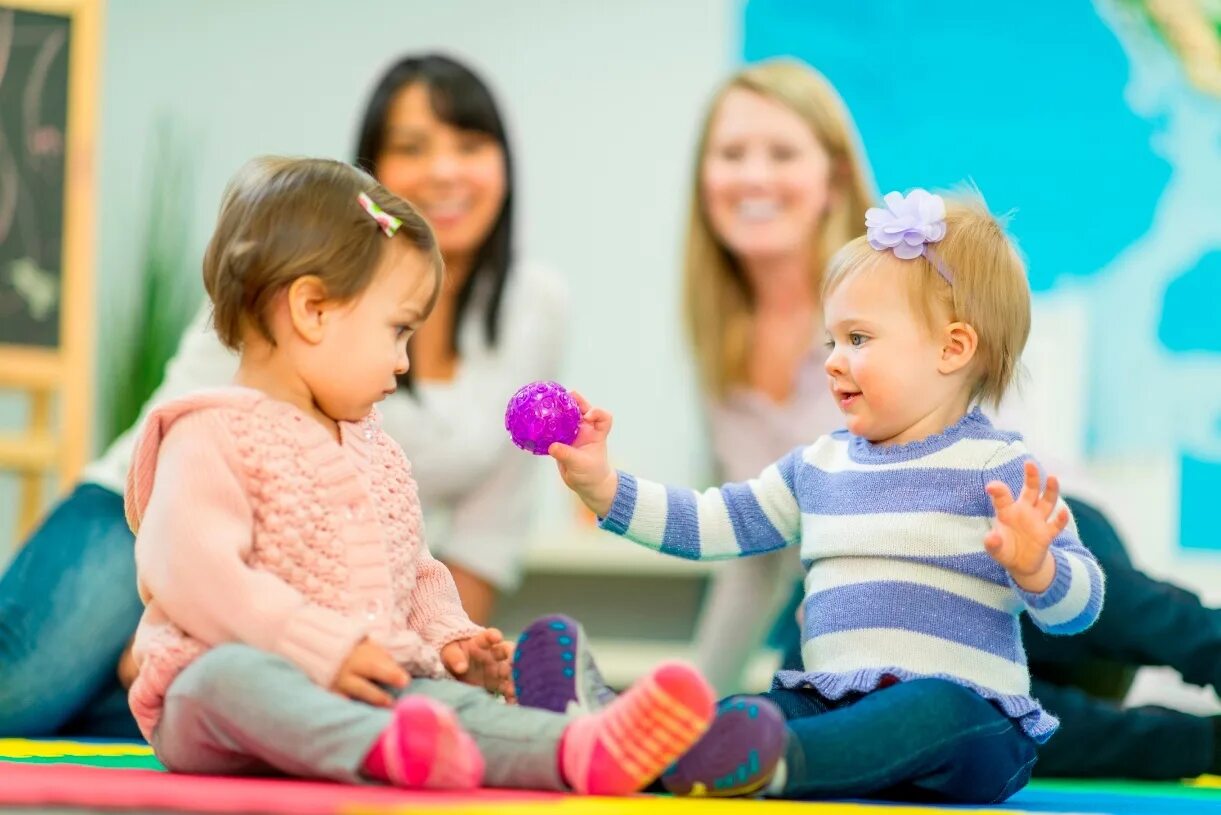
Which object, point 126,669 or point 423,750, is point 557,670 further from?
point 126,669

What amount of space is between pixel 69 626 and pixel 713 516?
1035 millimetres

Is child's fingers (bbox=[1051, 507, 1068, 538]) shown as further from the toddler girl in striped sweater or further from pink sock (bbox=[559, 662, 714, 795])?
pink sock (bbox=[559, 662, 714, 795])

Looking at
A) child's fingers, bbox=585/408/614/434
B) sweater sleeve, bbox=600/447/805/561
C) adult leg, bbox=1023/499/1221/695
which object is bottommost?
adult leg, bbox=1023/499/1221/695

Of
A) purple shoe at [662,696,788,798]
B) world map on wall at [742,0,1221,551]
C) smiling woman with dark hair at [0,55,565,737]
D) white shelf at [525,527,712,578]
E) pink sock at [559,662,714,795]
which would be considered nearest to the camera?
pink sock at [559,662,714,795]

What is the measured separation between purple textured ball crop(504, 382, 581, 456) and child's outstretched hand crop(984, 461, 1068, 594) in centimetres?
42

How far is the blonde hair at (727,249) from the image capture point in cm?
309

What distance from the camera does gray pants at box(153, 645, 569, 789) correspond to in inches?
48.3

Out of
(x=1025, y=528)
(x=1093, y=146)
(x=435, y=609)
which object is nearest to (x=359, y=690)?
(x=435, y=609)

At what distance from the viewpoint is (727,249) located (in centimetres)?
315

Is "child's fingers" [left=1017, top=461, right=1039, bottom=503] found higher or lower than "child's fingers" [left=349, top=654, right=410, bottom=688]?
higher

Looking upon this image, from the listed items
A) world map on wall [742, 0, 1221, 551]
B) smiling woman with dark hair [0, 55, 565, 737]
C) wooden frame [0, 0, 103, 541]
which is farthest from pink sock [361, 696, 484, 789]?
world map on wall [742, 0, 1221, 551]

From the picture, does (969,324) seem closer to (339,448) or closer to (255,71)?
(339,448)

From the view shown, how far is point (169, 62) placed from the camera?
449 cm

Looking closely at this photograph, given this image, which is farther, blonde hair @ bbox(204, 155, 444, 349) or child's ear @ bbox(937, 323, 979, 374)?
child's ear @ bbox(937, 323, 979, 374)
